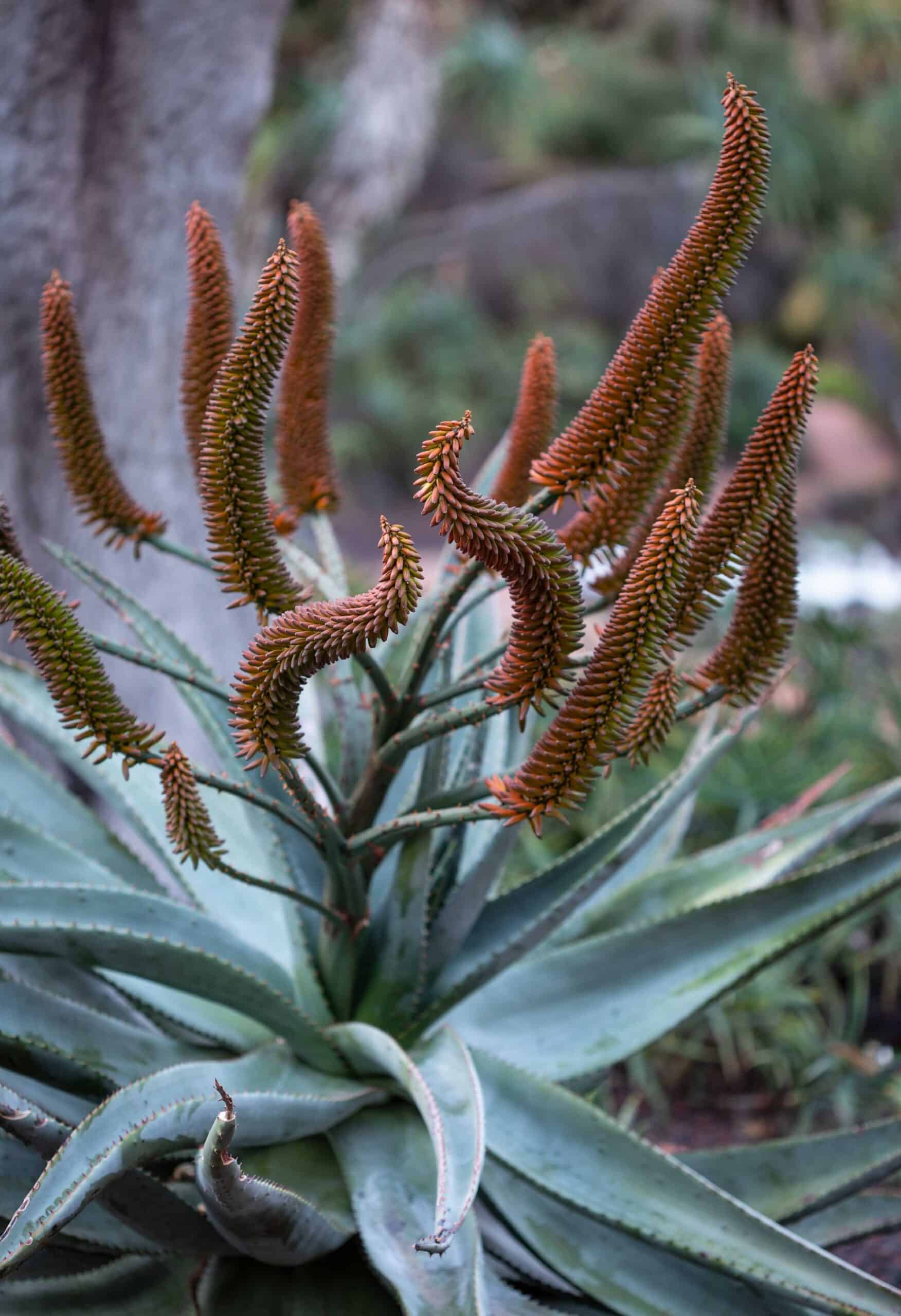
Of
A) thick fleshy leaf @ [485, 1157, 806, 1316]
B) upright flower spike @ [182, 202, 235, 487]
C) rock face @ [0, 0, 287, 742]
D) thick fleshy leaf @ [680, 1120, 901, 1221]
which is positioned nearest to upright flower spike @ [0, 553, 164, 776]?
A: upright flower spike @ [182, 202, 235, 487]

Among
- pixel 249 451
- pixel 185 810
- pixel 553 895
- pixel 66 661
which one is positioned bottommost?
pixel 553 895

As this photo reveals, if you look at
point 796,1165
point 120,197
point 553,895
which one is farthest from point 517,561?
point 120,197

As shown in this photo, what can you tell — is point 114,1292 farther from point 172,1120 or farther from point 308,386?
point 308,386

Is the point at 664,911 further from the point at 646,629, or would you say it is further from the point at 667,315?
the point at 667,315

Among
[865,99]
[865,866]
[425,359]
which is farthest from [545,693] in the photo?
[865,99]

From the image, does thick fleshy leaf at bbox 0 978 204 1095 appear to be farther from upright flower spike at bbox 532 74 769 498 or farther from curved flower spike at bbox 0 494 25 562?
upright flower spike at bbox 532 74 769 498

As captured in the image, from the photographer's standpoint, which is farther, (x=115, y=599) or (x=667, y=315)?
(x=115, y=599)

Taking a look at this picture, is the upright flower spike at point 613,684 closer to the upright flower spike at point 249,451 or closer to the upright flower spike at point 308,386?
the upright flower spike at point 249,451

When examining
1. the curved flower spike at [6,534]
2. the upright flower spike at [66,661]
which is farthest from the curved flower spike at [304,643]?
the curved flower spike at [6,534]
